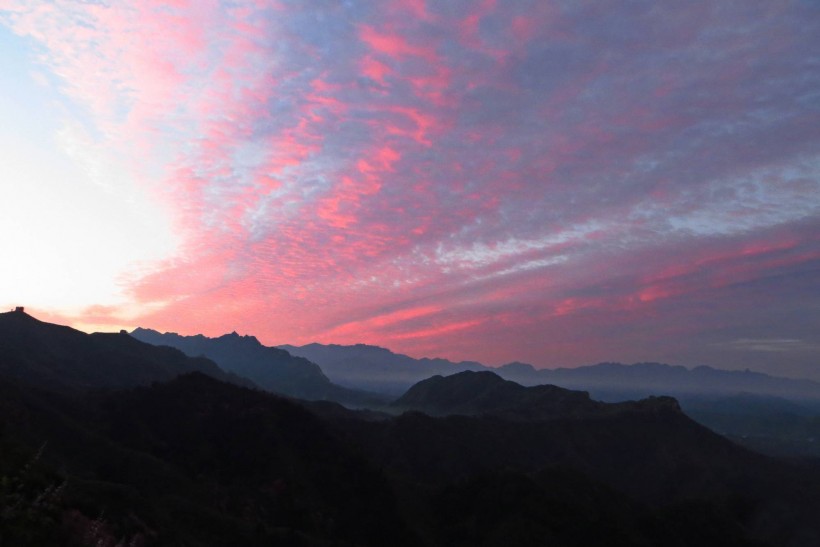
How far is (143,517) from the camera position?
108 feet

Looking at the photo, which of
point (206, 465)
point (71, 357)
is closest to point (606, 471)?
point (206, 465)

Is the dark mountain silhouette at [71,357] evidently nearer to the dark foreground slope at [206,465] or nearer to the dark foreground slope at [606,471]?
the dark foreground slope at [206,465]

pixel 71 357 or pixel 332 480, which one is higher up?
pixel 71 357

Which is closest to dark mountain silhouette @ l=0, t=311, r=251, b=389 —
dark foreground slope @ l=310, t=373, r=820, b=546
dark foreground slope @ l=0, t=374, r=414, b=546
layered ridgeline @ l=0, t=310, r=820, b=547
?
layered ridgeline @ l=0, t=310, r=820, b=547

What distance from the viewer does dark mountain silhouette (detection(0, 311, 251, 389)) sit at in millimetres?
107375

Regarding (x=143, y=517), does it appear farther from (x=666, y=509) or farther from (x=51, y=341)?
(x=51, y=341)

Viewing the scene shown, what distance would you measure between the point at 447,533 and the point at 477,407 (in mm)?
138382

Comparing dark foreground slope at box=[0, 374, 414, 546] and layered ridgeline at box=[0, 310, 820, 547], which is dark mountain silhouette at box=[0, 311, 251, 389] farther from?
dark foreground slope at box=[0, 374, 414, 546]

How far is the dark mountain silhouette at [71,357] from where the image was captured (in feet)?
352

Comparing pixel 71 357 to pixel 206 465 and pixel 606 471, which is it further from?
pixel 606 471

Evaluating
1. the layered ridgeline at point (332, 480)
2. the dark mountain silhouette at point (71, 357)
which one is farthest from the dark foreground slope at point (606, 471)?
the dark mountain silhouette at point (71, 357)

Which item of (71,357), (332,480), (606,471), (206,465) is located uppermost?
(71,357)

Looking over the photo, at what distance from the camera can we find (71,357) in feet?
436

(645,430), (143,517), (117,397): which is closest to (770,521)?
(645,430)
